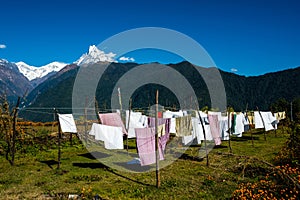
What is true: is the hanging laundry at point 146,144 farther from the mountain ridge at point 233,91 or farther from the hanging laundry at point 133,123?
the mountain ridge at point 233,91

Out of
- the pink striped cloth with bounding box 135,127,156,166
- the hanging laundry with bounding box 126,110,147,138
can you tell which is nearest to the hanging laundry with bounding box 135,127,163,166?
the pink striped cloth with bounding box 135,127,156,166

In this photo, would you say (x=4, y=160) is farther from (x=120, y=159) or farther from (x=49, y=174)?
(x=120, y=159)

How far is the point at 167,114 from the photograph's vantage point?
55.9 feet

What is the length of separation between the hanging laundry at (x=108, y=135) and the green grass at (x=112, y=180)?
797mm

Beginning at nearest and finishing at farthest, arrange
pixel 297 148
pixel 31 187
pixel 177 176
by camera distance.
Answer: pixel 31 187 < pixel 177 176 < pixel 297 148

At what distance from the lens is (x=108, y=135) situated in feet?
32.6

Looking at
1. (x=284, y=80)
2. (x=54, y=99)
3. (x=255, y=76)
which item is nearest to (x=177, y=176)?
(x=284, y=80)

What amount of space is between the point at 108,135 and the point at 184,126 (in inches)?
135

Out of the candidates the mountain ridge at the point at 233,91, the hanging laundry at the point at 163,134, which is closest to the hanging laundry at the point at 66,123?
the hanging laundry at the point at 163,134

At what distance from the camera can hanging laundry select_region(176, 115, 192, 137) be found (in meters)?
11.7

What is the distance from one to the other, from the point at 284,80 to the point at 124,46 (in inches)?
Result: 2543

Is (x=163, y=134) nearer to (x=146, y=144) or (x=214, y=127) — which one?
(x=146, y=144)

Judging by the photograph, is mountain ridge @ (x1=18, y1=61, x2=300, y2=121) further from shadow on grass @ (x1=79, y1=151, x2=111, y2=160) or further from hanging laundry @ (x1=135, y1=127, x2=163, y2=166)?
hanging laundry @ (x1=135, y1=127, x2=163, y2=166)

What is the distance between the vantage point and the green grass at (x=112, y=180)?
668 centimetres
